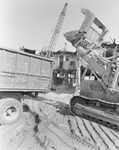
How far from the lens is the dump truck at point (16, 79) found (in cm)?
428

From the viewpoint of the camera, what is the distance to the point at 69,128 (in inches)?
173

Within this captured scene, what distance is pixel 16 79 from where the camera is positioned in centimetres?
459

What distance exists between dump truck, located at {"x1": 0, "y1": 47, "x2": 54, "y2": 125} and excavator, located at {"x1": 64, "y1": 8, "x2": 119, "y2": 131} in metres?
1.97

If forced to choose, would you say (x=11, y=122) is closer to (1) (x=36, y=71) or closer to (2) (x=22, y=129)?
(2) (x=22, y=129)

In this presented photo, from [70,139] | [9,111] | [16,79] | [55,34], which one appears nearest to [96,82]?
[70,139]

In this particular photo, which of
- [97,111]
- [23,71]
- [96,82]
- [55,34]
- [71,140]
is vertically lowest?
[71,140]

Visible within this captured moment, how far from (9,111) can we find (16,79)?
1240mm

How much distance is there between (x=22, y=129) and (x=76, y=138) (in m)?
1.77

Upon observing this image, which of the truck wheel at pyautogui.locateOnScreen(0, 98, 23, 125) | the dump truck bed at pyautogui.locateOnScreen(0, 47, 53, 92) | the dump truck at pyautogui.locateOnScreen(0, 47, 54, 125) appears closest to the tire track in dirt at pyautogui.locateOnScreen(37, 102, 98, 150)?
the truck wheel at pyautogui.locateOnScreen(0, 98, 23, 125)

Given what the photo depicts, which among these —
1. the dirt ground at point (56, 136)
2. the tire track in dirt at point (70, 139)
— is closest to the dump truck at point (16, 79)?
the dirt ground at point (56, 136)

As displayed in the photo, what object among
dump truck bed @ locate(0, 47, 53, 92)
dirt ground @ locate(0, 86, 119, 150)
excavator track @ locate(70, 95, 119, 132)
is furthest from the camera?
excavator track @ locate(70, 95, 119, 132)

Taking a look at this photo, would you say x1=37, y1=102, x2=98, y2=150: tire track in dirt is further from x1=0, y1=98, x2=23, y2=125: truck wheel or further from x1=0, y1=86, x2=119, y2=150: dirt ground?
x1=0, y1=98, x2=23, y2=125: truck wheel

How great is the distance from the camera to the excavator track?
15.4 feet

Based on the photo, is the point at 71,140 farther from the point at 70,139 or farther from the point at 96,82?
the point at 96,82
